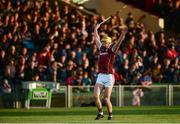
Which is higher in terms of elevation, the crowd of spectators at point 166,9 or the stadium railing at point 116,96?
the crowd of spectators at point 166,9

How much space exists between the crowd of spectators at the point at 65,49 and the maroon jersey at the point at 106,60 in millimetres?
8693

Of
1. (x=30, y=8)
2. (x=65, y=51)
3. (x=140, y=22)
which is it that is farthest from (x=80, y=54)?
(x=140, y=22)

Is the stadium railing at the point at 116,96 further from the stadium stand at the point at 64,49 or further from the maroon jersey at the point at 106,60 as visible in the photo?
the maroon jersey at the point at 106,60

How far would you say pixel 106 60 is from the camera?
21375mm

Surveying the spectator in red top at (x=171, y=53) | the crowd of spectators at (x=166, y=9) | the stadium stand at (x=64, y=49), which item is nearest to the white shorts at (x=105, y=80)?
the stadium stand at (x=64, y=49)

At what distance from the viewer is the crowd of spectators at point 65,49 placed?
3028 centimetres

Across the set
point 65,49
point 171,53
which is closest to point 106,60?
point 65,49

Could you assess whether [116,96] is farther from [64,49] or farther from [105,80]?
[105,80]

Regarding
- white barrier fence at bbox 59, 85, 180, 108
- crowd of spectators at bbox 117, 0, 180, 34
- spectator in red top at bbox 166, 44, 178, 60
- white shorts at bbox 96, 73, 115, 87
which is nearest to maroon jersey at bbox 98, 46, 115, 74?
white shorts at bbox 96, 73, 115, 87

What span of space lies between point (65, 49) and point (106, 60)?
393 inches

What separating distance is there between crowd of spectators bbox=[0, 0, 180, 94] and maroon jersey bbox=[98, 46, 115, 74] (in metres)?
8.69

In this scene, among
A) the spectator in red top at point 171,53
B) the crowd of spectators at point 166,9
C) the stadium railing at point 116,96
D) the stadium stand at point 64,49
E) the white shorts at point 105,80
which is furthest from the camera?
the crowd of spectators at point 166,9

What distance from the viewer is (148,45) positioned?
33688 mm

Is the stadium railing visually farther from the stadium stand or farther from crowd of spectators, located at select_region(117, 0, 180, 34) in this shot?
crowd of spectators, located at select_region(117, 0, 180, 34)
